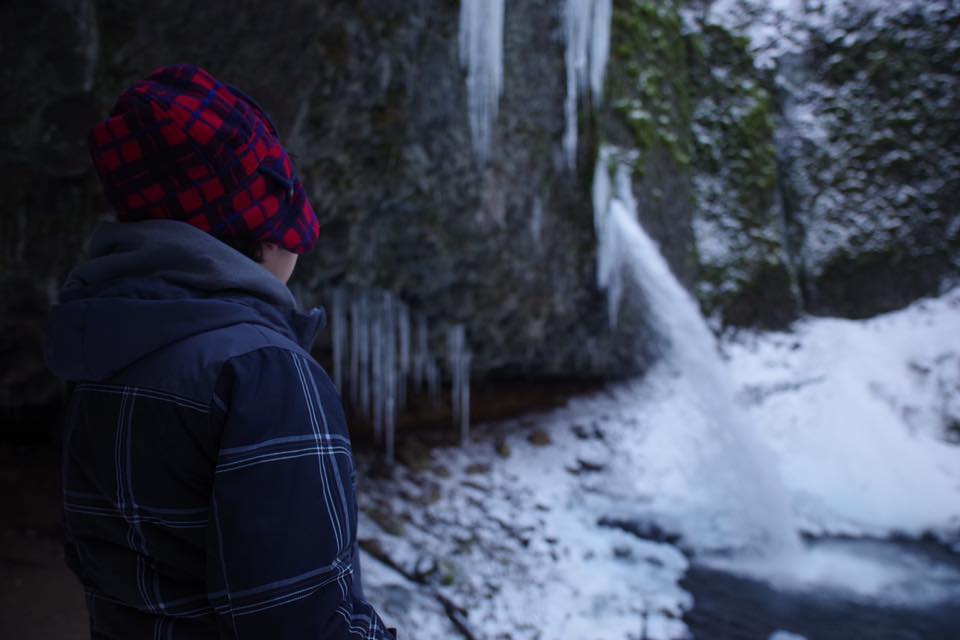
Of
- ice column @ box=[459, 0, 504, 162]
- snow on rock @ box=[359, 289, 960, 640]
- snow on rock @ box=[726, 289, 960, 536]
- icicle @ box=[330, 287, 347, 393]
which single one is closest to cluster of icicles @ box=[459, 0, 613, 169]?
ice column @ box=[459, 0, 504, 162]

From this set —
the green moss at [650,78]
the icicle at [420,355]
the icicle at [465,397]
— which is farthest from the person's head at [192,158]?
the green moss at [650,78]

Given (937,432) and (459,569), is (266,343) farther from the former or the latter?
(937,432)

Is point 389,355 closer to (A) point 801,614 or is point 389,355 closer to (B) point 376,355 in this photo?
(B) point 376,355

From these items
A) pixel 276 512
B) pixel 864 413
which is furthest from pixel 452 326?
pixel 864 413

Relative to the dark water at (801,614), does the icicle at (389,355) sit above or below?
above

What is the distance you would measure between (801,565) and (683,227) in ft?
16.9

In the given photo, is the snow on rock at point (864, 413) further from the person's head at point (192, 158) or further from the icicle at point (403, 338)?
the person's head at point (192, 158)

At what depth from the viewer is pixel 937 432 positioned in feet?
24.6

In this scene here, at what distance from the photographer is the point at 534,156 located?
5.70 metres

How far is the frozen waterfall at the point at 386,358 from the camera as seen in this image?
522 cm

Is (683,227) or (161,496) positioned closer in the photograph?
(161,496)

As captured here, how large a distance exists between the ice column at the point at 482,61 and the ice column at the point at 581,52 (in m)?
1.15

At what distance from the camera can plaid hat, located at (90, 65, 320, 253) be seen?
96cm

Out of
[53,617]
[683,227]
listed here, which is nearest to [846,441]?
[683,227]
